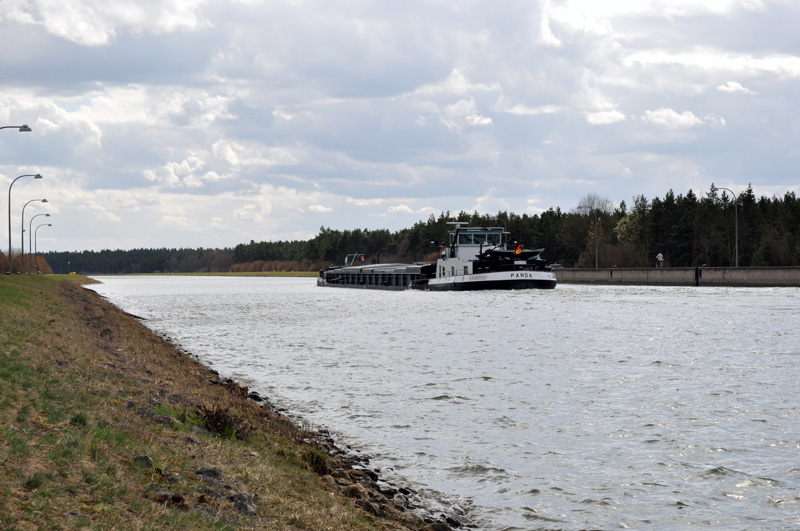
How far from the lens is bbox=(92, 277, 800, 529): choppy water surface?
10.1 m

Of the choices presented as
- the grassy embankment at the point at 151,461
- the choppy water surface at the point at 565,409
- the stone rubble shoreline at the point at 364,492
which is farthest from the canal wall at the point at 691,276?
the stone rubble shoreline at the point at 364,492

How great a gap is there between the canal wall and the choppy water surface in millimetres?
39308

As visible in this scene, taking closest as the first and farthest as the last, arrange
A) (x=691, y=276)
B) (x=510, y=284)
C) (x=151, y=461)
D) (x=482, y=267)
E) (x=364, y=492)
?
1. (x=151, y=461)
2. (x=364, y=492)
3. (x=510, y=284)
4. (x=482, y=267)
5. (x=691, y=276)

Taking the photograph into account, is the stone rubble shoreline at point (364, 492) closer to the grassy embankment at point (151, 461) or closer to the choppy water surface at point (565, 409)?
the grassy embankment at point (151, 461)

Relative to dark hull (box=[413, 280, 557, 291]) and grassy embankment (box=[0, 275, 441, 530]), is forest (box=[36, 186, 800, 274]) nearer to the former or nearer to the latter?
dark hull (box=[413, 280, 557, 291])

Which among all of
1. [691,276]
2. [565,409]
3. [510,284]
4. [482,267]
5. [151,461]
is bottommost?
[565,409]

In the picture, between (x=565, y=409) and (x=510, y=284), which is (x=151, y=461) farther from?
(x=510, y=284)

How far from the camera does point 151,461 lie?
8.65m

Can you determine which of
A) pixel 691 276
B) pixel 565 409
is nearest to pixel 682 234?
pixel 691 276

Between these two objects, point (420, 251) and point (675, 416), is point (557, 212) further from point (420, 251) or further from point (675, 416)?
point (675, 416)

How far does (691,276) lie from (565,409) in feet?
237

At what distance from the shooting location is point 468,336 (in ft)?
108

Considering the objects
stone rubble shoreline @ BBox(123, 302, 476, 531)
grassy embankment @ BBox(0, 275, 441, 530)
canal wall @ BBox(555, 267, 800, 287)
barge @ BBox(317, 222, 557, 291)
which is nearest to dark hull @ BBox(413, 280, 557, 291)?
barge @ BBox(317, 222, 557, 291)

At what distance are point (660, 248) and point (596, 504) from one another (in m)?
122
